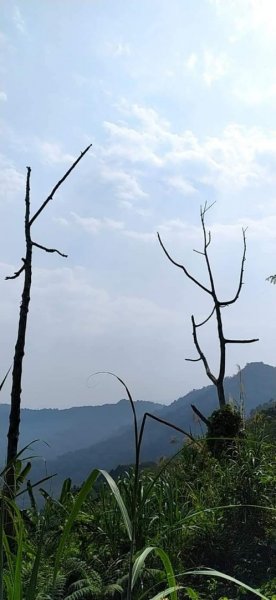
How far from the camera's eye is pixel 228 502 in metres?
4.94

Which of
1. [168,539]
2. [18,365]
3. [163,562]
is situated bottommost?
[168,539]

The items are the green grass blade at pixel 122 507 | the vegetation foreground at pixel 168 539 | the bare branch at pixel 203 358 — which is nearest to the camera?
the green grass blade at pixel 122 507

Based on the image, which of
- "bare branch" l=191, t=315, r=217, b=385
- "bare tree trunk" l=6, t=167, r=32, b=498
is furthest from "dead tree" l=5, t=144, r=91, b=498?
"bare branch" l=191, t=315, r=217, b=385

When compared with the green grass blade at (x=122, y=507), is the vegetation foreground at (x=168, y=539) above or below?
below

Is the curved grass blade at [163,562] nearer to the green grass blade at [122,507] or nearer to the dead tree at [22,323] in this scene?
the green grass blade at [122,507]

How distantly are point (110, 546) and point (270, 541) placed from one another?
135 cm

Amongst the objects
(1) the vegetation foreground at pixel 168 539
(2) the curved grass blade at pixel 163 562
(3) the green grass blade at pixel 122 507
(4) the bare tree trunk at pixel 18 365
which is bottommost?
(1) the vegetation foreground at pixel 168 539

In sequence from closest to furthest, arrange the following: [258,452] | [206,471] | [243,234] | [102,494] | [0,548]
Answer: [0,548], [102,494], [258,452], [206,471], [243,234]

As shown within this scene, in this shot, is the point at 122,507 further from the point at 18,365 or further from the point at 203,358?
the point at 203,358

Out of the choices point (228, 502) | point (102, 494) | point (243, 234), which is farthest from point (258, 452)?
point (243, 234)

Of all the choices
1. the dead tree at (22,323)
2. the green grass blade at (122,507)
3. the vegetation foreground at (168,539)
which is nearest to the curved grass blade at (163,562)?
the green grass blade at (122,507)

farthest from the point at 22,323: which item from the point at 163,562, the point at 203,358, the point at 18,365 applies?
the point at 203,358

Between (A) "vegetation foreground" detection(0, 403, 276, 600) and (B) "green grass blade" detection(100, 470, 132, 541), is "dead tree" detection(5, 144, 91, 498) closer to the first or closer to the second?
(A) "vegetation foreground" detection(0, 403, 276, 600)

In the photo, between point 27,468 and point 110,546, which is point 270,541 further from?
point 27,468
